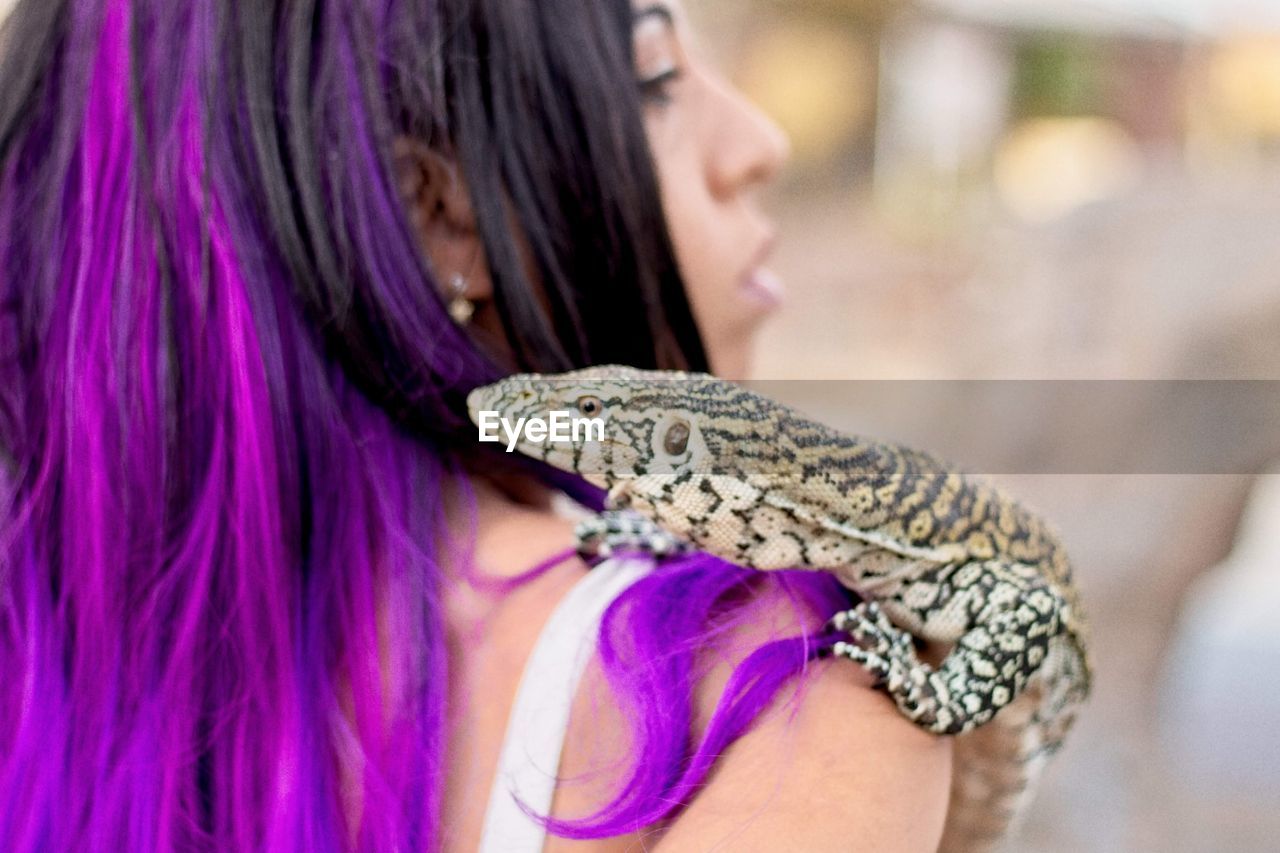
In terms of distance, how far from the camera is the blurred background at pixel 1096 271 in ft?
16.5

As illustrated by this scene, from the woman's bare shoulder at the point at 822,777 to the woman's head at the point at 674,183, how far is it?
54 centimetres

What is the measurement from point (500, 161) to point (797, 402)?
8101 millimetres

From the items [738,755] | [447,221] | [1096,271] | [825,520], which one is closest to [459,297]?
[447,221]

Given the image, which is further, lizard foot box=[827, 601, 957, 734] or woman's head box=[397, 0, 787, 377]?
woman's head box=[397, 0, 787, 377]

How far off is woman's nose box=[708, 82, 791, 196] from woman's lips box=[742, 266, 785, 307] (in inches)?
4.6

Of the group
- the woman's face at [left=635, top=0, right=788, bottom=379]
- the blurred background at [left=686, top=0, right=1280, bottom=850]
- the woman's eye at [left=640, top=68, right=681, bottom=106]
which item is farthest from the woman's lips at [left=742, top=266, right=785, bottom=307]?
the blurred background at [left=686, top=0, right=1280, bottom=850]

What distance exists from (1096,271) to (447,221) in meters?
7.01

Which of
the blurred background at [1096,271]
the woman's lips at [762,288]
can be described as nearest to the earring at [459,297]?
the woman's lips at [762,288]

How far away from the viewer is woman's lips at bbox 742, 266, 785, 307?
1487 mm

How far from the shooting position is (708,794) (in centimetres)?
92

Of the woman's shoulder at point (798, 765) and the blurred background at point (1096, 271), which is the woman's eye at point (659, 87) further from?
the blurred background at point (1096, 271)

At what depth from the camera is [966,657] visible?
1.03 meters

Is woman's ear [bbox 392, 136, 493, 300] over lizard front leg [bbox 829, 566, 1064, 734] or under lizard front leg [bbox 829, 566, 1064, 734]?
over

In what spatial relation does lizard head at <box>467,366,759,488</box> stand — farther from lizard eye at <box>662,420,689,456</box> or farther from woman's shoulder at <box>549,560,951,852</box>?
woman's shoulder at <box>549,560,951,852</box>
